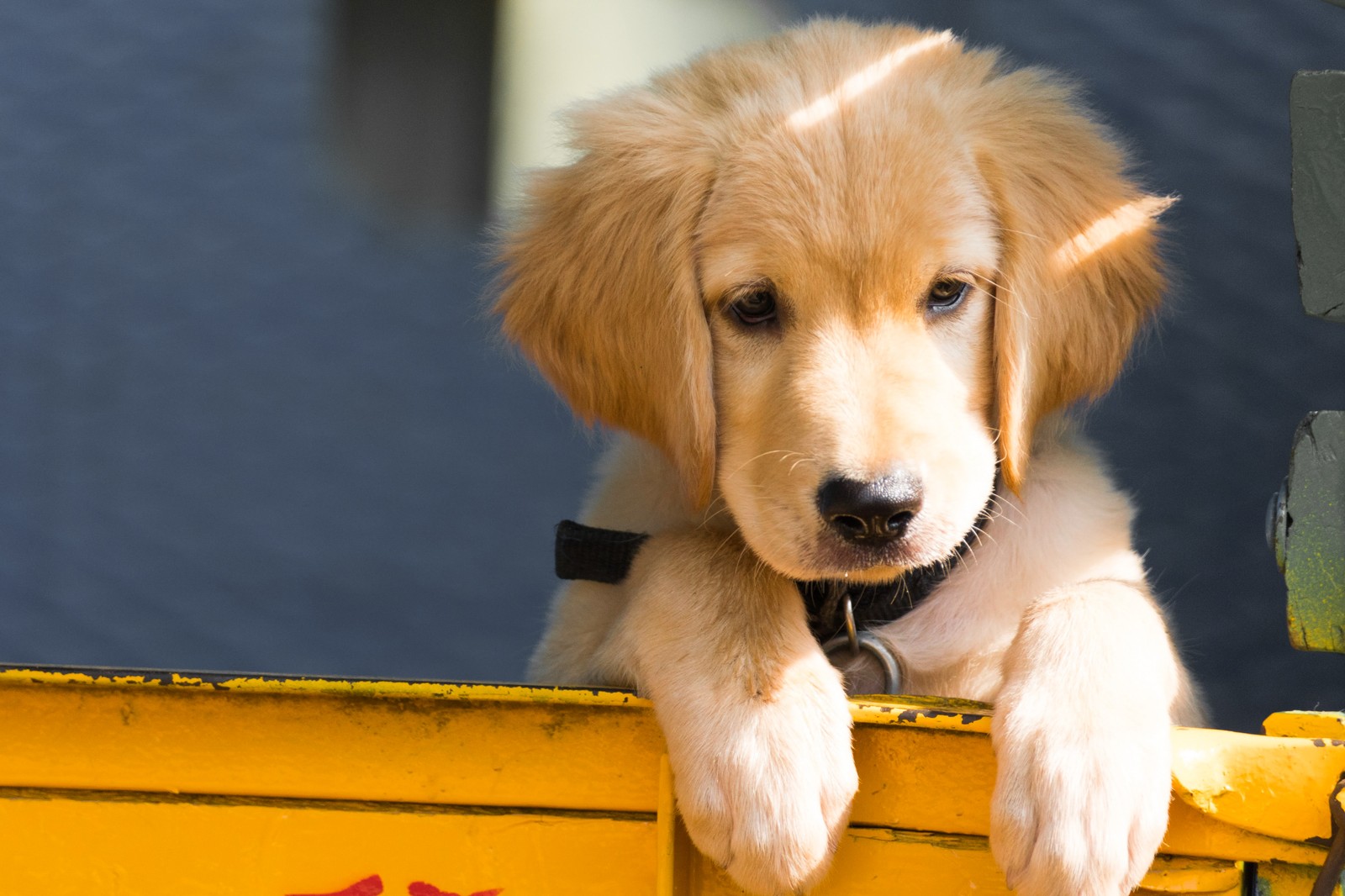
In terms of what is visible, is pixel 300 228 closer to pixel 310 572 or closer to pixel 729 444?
pixel 310 572

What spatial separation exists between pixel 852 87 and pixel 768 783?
122 cm

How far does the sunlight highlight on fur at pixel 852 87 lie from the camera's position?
2.26m

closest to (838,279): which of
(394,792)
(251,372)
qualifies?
(394,792)

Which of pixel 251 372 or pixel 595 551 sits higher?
pixel 595 551

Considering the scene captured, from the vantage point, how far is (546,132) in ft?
17.4

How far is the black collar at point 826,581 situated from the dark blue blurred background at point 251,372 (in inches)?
116

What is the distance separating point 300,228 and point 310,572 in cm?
132

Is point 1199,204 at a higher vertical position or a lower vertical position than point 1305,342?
Result: higher

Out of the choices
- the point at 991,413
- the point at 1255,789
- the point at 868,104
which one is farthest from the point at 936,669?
the point at 868,104

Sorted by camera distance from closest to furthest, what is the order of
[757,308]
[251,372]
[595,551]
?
[757,308] → [595,551] → [251,372]

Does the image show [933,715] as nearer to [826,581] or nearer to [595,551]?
[826,581]

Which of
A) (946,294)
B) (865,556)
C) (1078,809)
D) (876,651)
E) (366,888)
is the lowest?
(366,888)

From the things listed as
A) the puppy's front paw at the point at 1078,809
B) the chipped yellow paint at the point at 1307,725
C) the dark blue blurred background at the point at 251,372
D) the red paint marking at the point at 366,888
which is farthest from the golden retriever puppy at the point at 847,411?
the dark blue blurred background at the point at 251,372

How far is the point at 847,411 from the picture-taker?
1947mm
